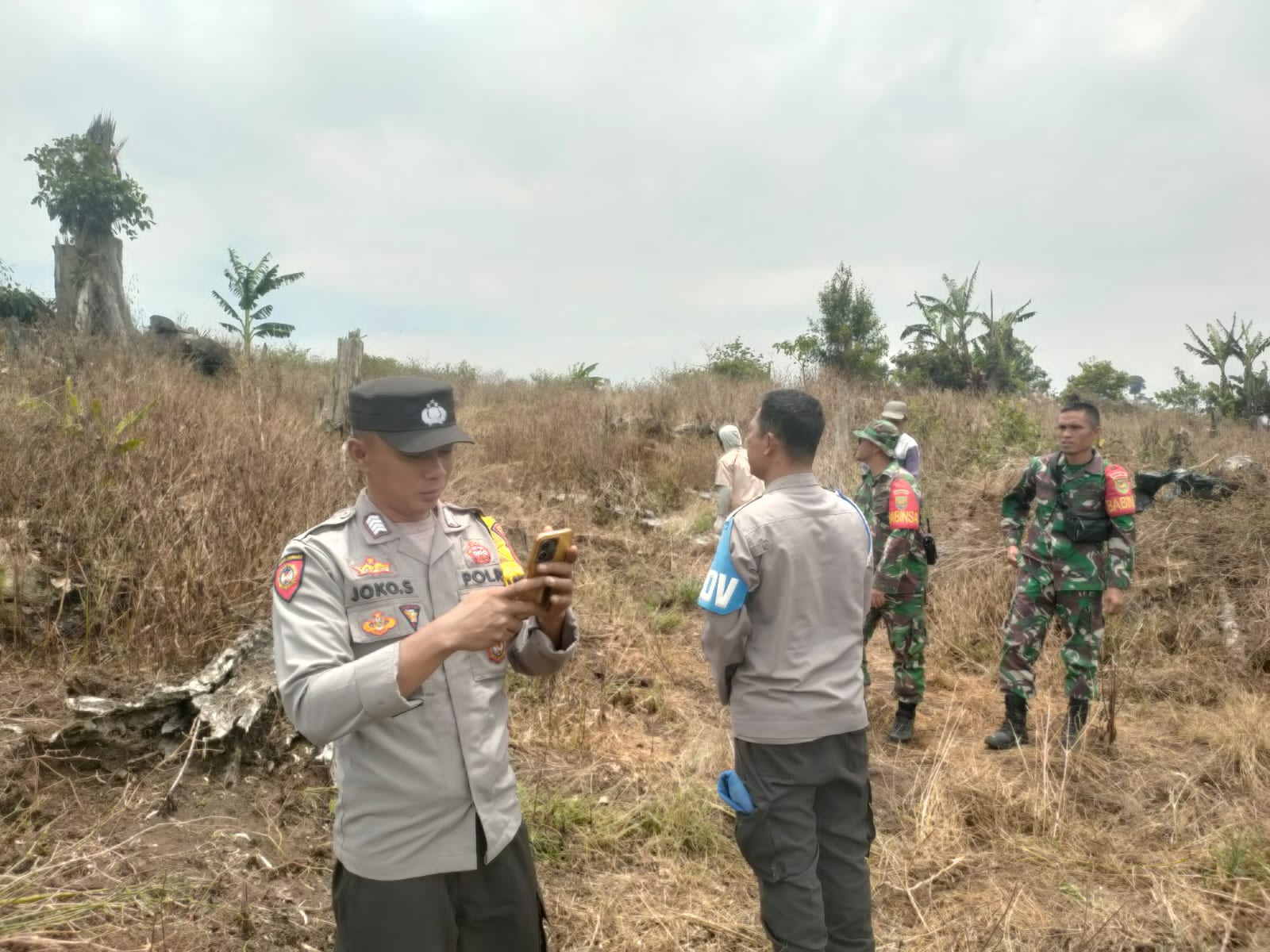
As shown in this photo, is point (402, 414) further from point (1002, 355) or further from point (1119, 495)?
point (1002, 355)

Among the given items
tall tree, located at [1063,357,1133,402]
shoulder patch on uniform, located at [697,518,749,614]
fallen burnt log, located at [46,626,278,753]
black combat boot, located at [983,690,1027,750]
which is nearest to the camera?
shoulder patch on uniform, located at [697,518,749,614]

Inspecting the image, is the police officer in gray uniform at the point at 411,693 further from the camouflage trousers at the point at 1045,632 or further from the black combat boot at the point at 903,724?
the camouflage trousers at the point at 1045,632

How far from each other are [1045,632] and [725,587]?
2.90 metres

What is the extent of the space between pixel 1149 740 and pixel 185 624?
16.7 ft

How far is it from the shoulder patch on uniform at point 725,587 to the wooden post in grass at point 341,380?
282 inches

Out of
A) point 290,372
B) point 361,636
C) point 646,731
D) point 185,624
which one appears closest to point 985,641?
point 646,731

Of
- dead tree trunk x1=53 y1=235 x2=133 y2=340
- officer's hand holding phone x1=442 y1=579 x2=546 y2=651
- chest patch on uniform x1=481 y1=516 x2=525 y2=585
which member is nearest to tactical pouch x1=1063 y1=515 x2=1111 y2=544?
chest patch on uniform x1=481 y1=516 x2=525 y2=585

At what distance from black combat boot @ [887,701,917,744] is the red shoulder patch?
150 cm

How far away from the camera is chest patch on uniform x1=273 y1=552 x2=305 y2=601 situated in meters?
Result: 1.37

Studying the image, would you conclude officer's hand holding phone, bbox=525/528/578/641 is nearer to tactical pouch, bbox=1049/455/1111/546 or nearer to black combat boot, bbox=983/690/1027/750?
tactical pouch, bbox=1049/455/1111/546

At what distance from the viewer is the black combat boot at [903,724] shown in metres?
4.48

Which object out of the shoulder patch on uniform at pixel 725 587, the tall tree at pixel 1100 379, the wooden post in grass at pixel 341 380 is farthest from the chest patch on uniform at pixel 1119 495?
the tall tree at pixel 1100 379

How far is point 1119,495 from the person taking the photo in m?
4.01

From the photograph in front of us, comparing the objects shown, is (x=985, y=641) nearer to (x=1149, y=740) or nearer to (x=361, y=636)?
(x=1149, y=740)
